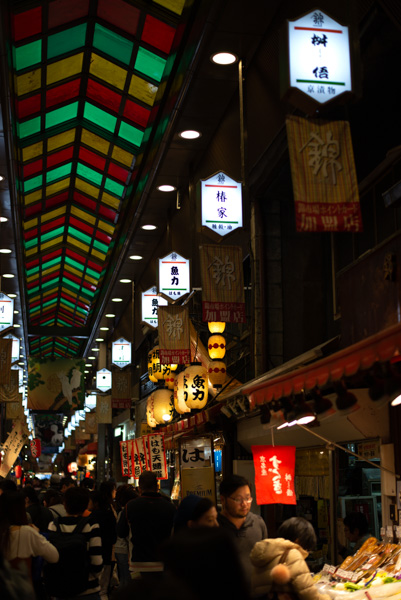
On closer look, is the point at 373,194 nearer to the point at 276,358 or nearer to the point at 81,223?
the point at 276,358

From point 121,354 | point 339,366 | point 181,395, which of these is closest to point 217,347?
point 181,395

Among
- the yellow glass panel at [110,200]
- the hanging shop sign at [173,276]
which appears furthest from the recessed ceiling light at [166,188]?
the yellow glass panel at [110,200]

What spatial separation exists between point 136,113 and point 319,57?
10521 millimetres

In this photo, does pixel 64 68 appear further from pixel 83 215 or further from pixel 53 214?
pixel 83 215

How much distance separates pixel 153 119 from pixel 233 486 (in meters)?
11.0

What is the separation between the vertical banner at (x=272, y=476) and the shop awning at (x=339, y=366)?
1.41 m

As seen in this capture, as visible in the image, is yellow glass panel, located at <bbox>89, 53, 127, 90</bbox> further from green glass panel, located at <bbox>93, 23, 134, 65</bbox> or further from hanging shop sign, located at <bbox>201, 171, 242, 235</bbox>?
hanging shop sign, located at <bbox>201, 171, 242, 235</bbox>

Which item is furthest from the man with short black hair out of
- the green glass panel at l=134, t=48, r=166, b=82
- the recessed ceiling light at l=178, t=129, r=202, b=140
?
the green glass panel at l=134, t=48, r=166, b=82

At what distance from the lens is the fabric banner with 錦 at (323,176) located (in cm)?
674

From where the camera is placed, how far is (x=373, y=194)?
950 cm

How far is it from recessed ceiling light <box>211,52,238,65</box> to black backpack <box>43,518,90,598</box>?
8311 mm

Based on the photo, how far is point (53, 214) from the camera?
78.7 feet

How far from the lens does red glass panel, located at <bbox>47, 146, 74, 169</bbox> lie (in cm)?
1955

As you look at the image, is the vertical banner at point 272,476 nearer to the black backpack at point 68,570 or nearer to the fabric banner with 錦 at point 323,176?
A: the black backpack at point 68,570
